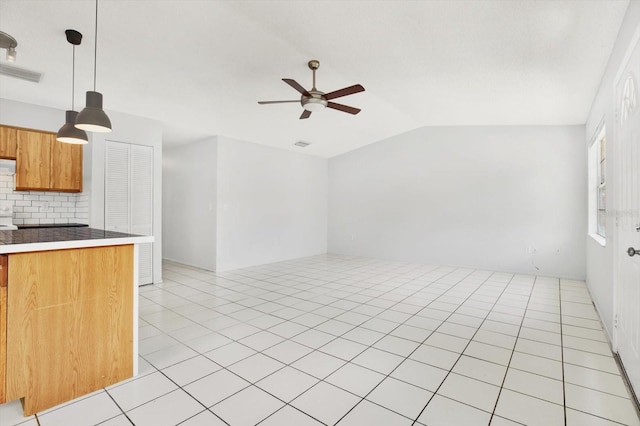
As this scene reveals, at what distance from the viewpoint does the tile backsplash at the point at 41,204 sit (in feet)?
13.8

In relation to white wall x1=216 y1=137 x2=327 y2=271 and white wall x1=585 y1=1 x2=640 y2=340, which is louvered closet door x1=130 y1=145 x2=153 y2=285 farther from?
white wall x1=585 y1=1 x2=640 y2=340

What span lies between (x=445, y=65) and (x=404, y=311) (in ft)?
9.94

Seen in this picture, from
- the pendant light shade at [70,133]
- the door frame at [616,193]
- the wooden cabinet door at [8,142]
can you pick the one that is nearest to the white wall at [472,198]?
the door frame at [616,193]

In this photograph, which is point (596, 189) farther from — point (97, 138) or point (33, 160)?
point (33, 160)

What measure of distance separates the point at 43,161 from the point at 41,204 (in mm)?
672

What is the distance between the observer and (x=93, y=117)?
102 inches

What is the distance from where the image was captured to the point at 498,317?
3.70 m

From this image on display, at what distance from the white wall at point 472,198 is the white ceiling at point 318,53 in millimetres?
923

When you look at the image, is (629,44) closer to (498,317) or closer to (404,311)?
(498,317)

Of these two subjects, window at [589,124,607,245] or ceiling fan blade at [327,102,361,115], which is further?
window at [589,124,607,245]

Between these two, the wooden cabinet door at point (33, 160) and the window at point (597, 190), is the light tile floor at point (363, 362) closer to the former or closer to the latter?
the window at point (597, 190)

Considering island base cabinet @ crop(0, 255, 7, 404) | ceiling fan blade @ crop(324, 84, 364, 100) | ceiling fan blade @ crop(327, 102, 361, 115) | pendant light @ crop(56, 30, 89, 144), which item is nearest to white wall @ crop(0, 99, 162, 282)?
pendant light @ crop(56, 30, 89, 144)

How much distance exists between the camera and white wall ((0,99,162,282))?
4129mm

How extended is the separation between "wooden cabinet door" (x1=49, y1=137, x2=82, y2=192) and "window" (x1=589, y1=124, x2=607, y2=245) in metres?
7.45
